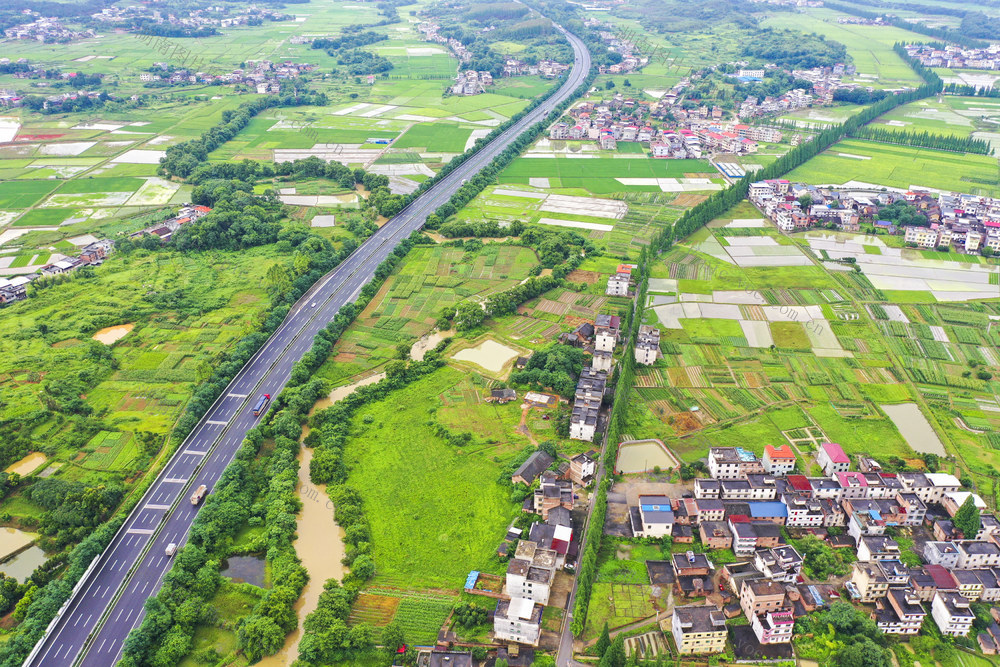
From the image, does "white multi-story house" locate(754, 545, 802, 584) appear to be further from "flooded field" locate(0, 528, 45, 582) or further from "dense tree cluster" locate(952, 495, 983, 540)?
"flooded field" locate(0, 528, 45, 582)

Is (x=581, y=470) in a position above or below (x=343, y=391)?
above

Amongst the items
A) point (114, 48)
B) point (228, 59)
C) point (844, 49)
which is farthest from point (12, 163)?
point (844, 49)

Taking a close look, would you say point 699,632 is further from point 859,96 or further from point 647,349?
point 859,96

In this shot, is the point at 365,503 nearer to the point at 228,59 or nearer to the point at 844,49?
the point at 228,59

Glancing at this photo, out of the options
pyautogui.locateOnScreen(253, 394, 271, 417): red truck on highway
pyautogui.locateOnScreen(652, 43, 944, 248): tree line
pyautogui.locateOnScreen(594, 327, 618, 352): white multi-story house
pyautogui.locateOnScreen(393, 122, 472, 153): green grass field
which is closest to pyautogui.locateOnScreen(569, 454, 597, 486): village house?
pyautogui.locateOnScreen(594, 327, 618, 352): white multi-story house

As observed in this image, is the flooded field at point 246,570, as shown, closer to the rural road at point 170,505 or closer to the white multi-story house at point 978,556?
the rural road at point 170,505

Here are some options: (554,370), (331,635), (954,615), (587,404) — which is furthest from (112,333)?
(954,615)
